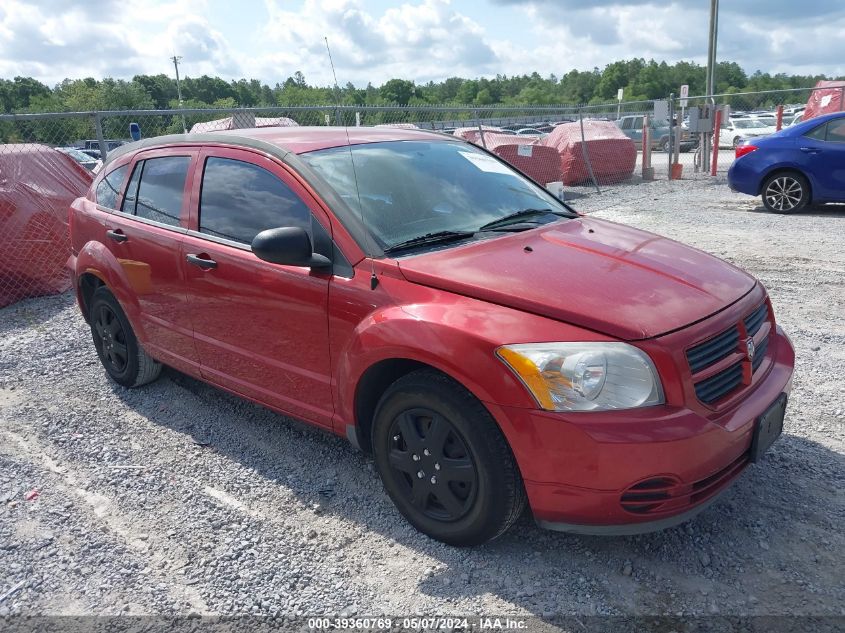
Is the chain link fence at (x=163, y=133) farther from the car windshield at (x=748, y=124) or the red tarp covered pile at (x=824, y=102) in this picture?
the car windshield at (x=748, y=124)

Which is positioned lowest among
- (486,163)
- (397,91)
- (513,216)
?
(513,216)

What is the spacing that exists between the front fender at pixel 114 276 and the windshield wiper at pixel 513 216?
2366 millimetres

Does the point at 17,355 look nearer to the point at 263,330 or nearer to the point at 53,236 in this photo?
the point at 53,236

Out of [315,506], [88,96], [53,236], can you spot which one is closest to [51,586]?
[315,506]

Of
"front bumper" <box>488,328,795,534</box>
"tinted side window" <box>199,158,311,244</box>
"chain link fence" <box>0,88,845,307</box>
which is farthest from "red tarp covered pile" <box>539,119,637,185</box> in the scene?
"front bumper" <box>488,328,795,534</box>

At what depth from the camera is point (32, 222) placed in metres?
7.59

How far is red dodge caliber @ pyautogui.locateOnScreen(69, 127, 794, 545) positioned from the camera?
101 inches

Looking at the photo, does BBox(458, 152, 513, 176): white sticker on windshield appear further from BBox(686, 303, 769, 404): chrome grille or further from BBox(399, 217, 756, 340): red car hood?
BBox(686, 303, 769, 404): chrome grille

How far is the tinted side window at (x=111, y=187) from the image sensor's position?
4734 mm

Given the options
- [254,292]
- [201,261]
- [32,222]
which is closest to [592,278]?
[254,292]

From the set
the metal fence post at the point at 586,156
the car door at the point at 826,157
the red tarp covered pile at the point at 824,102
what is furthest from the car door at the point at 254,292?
the red tarp covered pile at the point at 824,102

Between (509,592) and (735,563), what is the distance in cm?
95

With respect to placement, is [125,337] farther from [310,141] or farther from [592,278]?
[592,278]

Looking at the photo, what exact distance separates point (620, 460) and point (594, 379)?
30 cm
